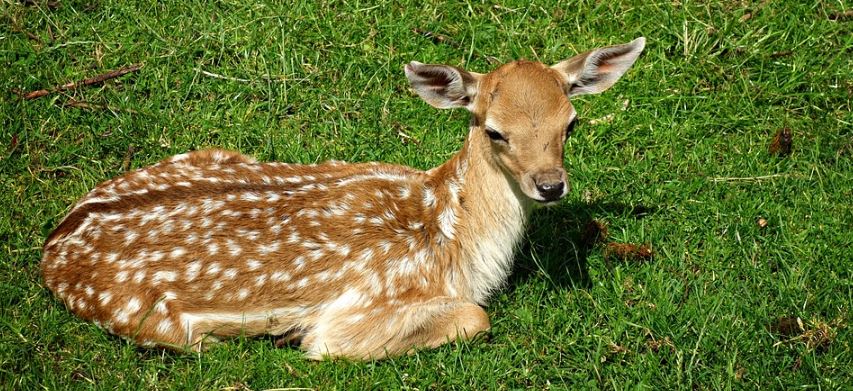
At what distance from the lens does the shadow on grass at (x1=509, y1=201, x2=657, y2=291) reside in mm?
5367

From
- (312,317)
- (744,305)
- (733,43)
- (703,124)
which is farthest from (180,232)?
(733,43)

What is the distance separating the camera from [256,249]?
496cm

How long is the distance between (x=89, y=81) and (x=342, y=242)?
7.41 feet

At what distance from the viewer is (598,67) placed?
16.9 feet

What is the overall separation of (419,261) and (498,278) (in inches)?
16.7

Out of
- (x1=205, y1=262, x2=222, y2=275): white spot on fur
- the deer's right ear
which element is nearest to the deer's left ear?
the deer's right ear

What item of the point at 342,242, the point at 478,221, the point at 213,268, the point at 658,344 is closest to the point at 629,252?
the point at 658,344

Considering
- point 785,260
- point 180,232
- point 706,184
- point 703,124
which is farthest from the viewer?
point 703,124

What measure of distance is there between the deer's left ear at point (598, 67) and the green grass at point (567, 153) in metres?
0.84

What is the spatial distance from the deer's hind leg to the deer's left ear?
124 cm

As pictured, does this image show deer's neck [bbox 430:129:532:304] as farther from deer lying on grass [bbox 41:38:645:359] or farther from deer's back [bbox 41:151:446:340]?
deer's back [bbox 41:151:446:340]

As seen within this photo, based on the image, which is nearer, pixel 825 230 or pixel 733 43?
pixel 825 230

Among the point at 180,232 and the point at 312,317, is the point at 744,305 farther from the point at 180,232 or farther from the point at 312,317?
the point at 180,232

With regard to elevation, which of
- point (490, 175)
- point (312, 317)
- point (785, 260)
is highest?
point (490, 175)
